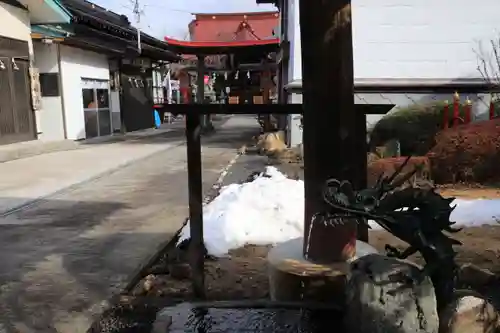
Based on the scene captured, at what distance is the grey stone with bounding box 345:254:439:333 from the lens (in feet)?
9.09

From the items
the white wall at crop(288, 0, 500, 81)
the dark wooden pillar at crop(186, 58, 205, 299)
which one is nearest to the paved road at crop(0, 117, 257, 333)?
the dark wooden pillar at crop(186, 58, 205, 299)

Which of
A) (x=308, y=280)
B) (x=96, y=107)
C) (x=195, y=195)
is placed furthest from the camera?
(x=96, y=107)

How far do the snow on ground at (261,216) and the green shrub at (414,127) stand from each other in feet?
11.5

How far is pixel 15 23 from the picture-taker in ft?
47.1

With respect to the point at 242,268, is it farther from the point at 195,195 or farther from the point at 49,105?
the point at 49,105

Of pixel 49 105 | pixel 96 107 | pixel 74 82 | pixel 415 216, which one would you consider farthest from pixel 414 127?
pixel 96 107

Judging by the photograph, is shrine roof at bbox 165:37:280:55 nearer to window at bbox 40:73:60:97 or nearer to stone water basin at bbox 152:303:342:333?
window at bbox 40:73:60:97

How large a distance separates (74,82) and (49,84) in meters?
1.10

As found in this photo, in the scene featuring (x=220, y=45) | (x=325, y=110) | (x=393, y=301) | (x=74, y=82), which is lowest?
(x=393, y=301)

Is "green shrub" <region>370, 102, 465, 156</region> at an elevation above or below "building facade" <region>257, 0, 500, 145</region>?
below

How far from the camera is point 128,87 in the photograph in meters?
23.7

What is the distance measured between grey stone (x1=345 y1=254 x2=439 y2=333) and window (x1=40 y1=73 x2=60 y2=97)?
16139mm

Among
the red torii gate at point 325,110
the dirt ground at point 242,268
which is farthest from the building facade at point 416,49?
the red torii gate at point 325,110

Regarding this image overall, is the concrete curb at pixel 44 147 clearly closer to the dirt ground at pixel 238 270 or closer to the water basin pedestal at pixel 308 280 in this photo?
the dirt ground at pixel 238 270
